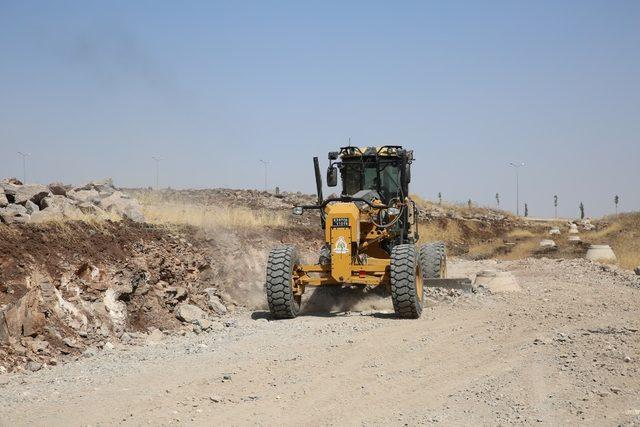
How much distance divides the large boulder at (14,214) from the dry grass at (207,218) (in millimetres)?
3703

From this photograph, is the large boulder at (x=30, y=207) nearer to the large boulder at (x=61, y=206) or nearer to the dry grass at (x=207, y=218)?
the large boulder at (x=61, y=206)

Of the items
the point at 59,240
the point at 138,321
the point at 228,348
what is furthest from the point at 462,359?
the point at 59,240

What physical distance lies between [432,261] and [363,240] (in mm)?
3320

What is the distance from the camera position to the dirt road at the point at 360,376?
7.31m

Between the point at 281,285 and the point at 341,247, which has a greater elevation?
the point at 341,247

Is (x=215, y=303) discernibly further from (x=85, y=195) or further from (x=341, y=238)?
(x=85, y=195)

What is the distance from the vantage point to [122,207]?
17.1m

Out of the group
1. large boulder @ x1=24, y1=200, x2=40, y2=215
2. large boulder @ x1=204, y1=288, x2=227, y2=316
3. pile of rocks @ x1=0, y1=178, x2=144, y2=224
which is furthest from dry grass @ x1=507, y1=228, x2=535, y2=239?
large boulder @ x1=24, y1=200, x2=40, y2=215

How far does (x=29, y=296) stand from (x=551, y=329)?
7999mm

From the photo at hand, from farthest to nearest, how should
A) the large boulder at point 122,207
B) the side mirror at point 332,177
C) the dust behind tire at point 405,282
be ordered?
the large boulder at point 122,207
the side mirror at point 332,177
the dust behind tire at point 405,282

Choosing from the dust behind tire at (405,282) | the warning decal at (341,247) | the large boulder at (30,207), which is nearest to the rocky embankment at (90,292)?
the large boulder at (30,207)

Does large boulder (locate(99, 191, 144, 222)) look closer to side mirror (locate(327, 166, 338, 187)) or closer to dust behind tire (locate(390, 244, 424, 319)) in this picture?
side mirror (locate(327, 166, 338, 187))

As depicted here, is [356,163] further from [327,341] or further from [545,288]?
[545,288]

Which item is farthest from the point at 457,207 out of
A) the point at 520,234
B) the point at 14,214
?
the point at 14,214
